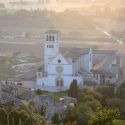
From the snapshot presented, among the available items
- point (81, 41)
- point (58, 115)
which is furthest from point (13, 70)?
point (81, 41)

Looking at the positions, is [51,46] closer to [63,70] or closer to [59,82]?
[63,70]

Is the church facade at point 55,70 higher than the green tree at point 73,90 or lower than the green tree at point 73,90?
higher

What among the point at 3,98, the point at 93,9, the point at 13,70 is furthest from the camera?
the point at 93,9

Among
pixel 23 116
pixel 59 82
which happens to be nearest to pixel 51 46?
pixel 59 82

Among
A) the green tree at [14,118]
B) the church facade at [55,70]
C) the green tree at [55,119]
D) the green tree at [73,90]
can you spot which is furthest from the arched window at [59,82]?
the green tree at [14,118]

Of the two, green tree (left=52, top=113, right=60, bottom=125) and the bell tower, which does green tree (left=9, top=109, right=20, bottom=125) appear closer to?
green tree (left=52, top=113, right=60, bottom=125)

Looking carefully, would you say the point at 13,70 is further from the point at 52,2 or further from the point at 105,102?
the point at 52,2

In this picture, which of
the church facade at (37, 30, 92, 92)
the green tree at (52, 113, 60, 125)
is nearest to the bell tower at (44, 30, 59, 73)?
the church facade at (37, 30, 92, 92)

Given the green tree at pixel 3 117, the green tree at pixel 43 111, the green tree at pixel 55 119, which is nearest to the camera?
the green tree at pixel 3 117

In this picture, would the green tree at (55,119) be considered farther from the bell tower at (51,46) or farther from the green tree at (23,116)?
the bell tower at (51,46)
